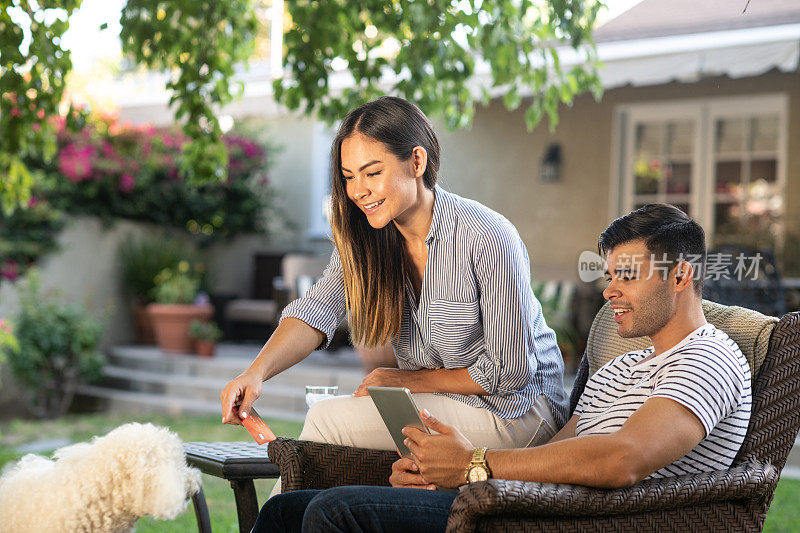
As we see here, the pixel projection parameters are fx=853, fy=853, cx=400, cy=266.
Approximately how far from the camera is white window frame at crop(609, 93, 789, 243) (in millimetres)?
7367

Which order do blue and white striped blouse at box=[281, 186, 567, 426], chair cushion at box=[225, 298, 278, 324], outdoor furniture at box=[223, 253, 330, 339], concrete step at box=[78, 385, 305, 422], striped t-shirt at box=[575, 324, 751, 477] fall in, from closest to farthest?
striped t-shirt at box=[575, 324, 751, 477] < blue and white striped blouse at box=[281, 186, 567, 426] < concrete step at box=[78, 385, 305, 422] < outdoor furniture at box=[223, 253, 330, 339] < chair cushion at box=[225, 298, 278, 324]

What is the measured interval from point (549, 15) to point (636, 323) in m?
2.27

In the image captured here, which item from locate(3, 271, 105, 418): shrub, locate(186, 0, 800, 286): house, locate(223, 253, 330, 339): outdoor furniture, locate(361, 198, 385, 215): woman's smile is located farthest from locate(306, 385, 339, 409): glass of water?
locate(3, 271, 105, 418): shrub

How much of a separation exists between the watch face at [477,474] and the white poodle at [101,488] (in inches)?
28.7

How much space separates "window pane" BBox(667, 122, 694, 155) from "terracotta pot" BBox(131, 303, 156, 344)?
5485 mm

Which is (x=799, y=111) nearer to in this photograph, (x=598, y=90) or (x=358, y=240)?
(x=598, y=90)

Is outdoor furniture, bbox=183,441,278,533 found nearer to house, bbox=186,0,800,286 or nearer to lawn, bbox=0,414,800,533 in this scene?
lawn, bbox=0,414,800,533

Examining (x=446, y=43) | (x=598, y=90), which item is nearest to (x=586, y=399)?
(x=446, y=43)

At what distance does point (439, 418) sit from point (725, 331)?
0.74 meters

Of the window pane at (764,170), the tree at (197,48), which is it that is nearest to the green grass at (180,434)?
the tree at (197,48)

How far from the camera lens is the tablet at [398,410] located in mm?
1862

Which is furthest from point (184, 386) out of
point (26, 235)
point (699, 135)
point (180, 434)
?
point (699, 135)

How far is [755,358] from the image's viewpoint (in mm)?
1985

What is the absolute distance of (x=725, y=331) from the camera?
2.07 m
